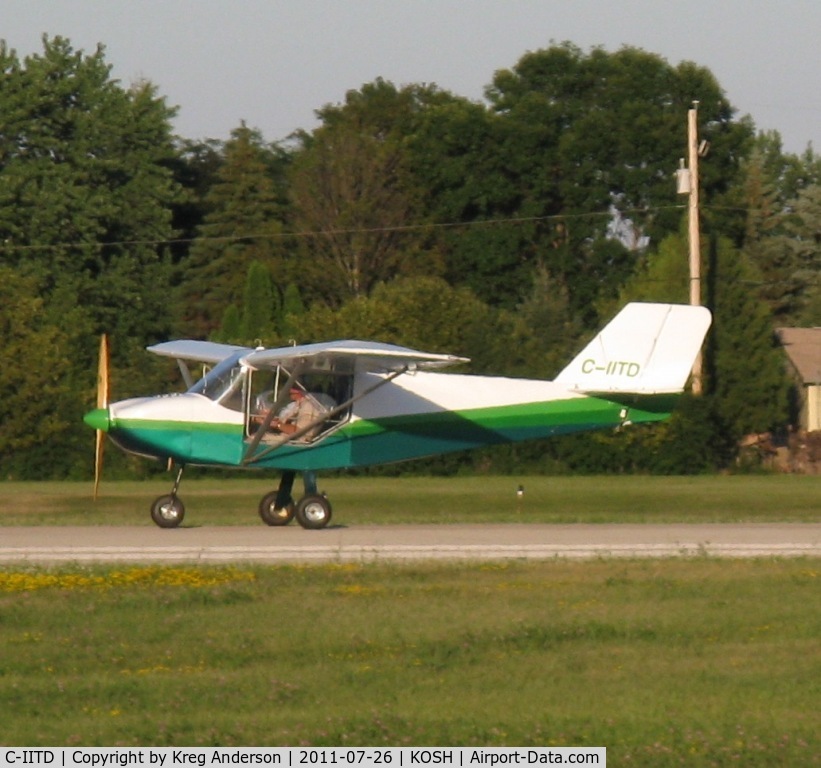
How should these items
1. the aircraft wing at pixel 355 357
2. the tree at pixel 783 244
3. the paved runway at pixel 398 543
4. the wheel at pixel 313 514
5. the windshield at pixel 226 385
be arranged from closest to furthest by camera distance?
the paved runway at pixel 398 543 → the aircraft wing at pixel 355 357 → the wheel at pixel 313 514 → the windshield at pixel 226 385 → the tree at pixel 783 244

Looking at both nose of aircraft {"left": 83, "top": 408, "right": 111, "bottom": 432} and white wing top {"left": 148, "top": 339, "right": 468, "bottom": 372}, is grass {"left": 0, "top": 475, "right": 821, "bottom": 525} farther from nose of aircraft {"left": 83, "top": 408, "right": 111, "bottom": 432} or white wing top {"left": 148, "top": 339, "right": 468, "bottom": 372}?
white wing top {"left": 148, "top": 339, "right": 468, "bottom": 372}

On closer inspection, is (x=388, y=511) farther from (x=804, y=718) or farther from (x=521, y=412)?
(x=804, y=718)

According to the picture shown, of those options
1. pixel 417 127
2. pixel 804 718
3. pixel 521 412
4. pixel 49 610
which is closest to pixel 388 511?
pixel 521 412

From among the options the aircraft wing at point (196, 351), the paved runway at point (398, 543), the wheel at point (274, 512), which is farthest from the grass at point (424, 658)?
the aircraft wing at point (196, 351)

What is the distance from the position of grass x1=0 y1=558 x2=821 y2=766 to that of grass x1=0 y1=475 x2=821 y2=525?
8.20 meters

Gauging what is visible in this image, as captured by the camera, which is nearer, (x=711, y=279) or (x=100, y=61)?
(x=711, y=279)

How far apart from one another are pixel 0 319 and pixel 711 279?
66.6 feet

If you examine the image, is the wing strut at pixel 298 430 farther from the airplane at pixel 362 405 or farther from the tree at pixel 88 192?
the tree at pixel 88 192

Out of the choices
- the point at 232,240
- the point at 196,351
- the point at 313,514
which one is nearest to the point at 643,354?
the point at 313,514

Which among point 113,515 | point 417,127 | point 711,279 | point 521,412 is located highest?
Answer: point 417,127

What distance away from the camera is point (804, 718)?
882 cm

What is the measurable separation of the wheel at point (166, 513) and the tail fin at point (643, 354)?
555 centimetres

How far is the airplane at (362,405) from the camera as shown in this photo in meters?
20.4

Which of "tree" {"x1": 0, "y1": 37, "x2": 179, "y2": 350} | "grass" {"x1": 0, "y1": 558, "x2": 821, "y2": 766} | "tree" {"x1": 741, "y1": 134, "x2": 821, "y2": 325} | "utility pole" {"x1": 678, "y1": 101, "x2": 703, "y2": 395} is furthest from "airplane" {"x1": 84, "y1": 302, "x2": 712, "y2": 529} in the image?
"tree" {"x1": 741, "y1": 134, "x2": 821, "y2": 325}
